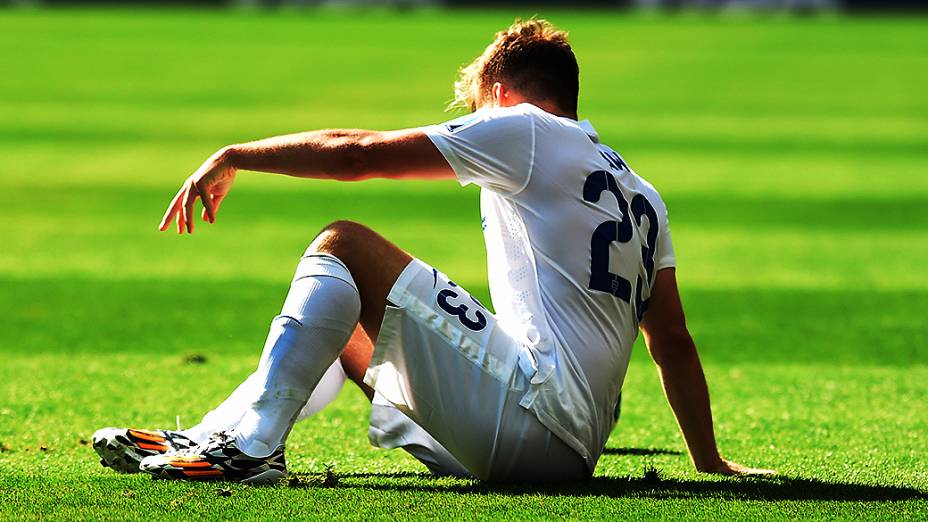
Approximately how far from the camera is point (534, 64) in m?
4.39

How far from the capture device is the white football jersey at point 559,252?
421 cm

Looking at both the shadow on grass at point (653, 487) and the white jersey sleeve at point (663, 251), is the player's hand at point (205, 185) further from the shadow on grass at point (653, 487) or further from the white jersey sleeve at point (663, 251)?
the white jersey sleeve at point (663, 251)

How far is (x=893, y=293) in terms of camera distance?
9141 mm

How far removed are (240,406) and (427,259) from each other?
5854 mm

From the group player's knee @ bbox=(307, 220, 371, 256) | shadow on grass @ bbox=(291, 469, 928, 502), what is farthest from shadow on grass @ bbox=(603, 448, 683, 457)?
player's knee @ bbox=(307, 220, 371, 256)

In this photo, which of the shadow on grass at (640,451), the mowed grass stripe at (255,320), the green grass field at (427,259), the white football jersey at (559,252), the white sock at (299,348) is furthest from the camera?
the mowed grass stripe at (255,320)

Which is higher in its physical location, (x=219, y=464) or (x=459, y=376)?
(x=459, y=376)

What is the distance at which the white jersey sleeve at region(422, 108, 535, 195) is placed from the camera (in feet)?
13.8

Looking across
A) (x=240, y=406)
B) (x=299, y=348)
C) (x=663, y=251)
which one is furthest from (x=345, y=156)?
(x=663, y=251)

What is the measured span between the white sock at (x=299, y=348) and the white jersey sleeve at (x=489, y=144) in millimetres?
431

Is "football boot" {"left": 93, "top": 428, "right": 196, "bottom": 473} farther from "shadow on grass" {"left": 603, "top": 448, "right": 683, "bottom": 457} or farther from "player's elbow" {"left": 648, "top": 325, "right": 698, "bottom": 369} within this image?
"shadow on grass" {"left": 603, "top": 448, "right": 683, "bottom": 457}

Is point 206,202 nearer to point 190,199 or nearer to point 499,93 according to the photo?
point 190,199

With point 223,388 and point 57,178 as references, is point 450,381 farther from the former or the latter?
point 57,178

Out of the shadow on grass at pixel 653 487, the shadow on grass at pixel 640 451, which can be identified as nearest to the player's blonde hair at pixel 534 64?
the shadow on grass at pixel 653 487
